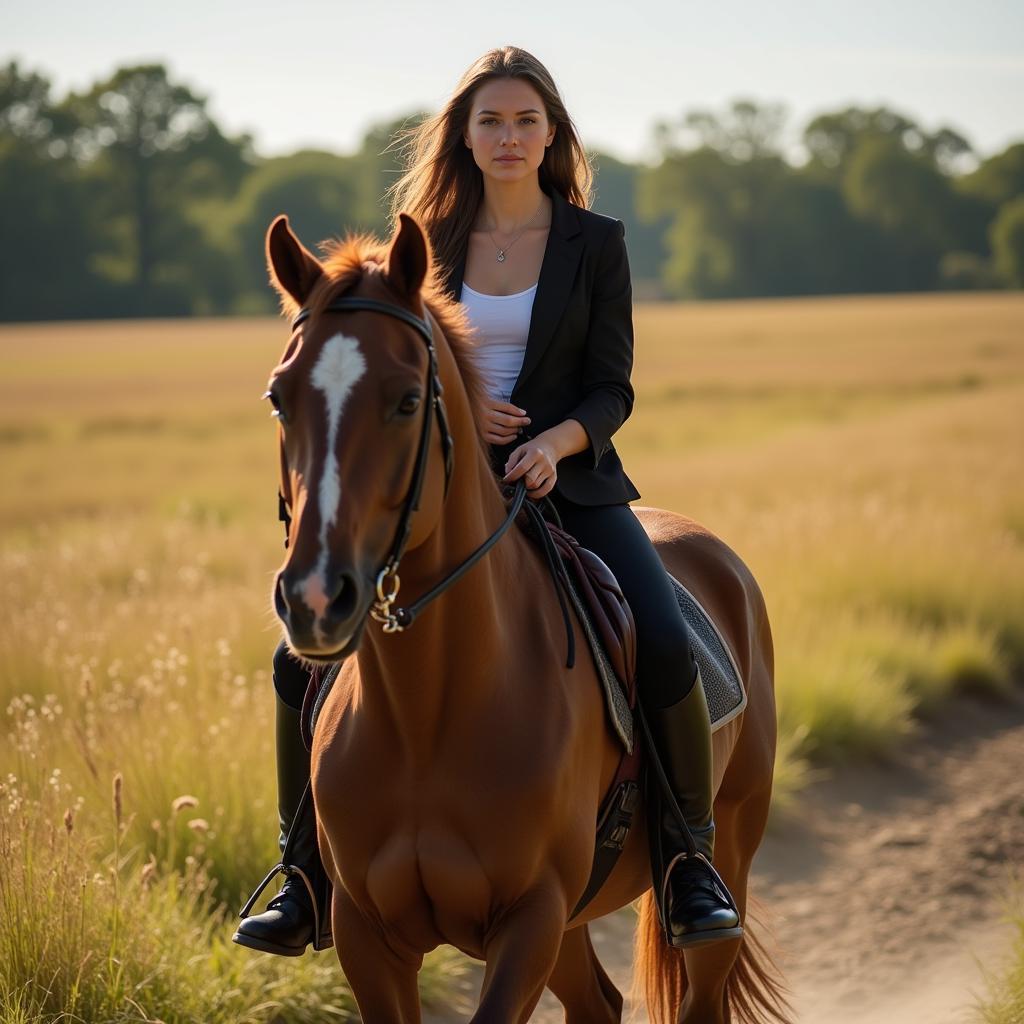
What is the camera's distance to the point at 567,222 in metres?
4.15

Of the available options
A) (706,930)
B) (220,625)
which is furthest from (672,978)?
(220,625)

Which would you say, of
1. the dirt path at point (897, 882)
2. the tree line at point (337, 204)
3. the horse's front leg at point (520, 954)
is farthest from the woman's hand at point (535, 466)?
the tree line at point (337, 204)

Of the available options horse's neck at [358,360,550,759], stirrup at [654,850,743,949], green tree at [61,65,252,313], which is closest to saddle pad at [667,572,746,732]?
stirrup at [654,850,743,949]

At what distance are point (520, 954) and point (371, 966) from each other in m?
0.44

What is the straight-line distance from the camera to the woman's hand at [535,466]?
3.69m

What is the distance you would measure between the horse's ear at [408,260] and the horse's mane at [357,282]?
0.03 meters

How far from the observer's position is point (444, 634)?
3301 millimetres

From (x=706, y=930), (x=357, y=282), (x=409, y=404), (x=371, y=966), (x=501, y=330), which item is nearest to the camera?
(x=409, y=404)

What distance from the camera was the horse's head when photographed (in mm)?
2562

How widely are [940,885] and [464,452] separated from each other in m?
5.32

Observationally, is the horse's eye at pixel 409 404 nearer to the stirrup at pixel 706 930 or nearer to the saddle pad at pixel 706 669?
the saddle pad at pixel 706 669

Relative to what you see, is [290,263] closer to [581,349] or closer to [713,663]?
[581,349]

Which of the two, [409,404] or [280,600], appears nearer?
[280,600]

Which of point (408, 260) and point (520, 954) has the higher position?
point (408, 260)
